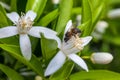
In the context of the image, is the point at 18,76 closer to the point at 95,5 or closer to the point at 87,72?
the point at 87,72

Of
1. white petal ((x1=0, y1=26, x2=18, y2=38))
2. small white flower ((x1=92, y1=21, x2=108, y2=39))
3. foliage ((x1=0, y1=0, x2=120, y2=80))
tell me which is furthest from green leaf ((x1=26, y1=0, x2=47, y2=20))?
small white flower ((x1=92, y1=21, x2=108, y2=39))

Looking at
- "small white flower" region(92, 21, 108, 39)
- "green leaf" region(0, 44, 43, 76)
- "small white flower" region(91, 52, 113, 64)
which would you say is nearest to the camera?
"green leaf" region(0, 44, 43, 76)

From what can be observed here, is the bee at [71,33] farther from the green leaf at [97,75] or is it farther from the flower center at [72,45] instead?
the green leaf at [97,75]

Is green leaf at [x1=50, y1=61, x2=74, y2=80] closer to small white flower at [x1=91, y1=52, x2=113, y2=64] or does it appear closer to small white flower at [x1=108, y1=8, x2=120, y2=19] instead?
small white flower at [x1=91, y1=52, x2=113, y2=64]

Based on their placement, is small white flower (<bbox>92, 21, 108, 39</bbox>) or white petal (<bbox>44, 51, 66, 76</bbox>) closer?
white petal (<bbox>44, 51, 66, 76</bbox>)

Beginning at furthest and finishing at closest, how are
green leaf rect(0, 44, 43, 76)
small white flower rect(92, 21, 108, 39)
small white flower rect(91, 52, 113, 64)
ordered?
small white flower rect(92, 21, 108, 39), small white flower rect(91, 52, 113, 64), green leaf rect(0, 44, 43, 76)

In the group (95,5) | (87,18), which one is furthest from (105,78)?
(95,5)

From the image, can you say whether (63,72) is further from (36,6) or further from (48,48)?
(36,6)
